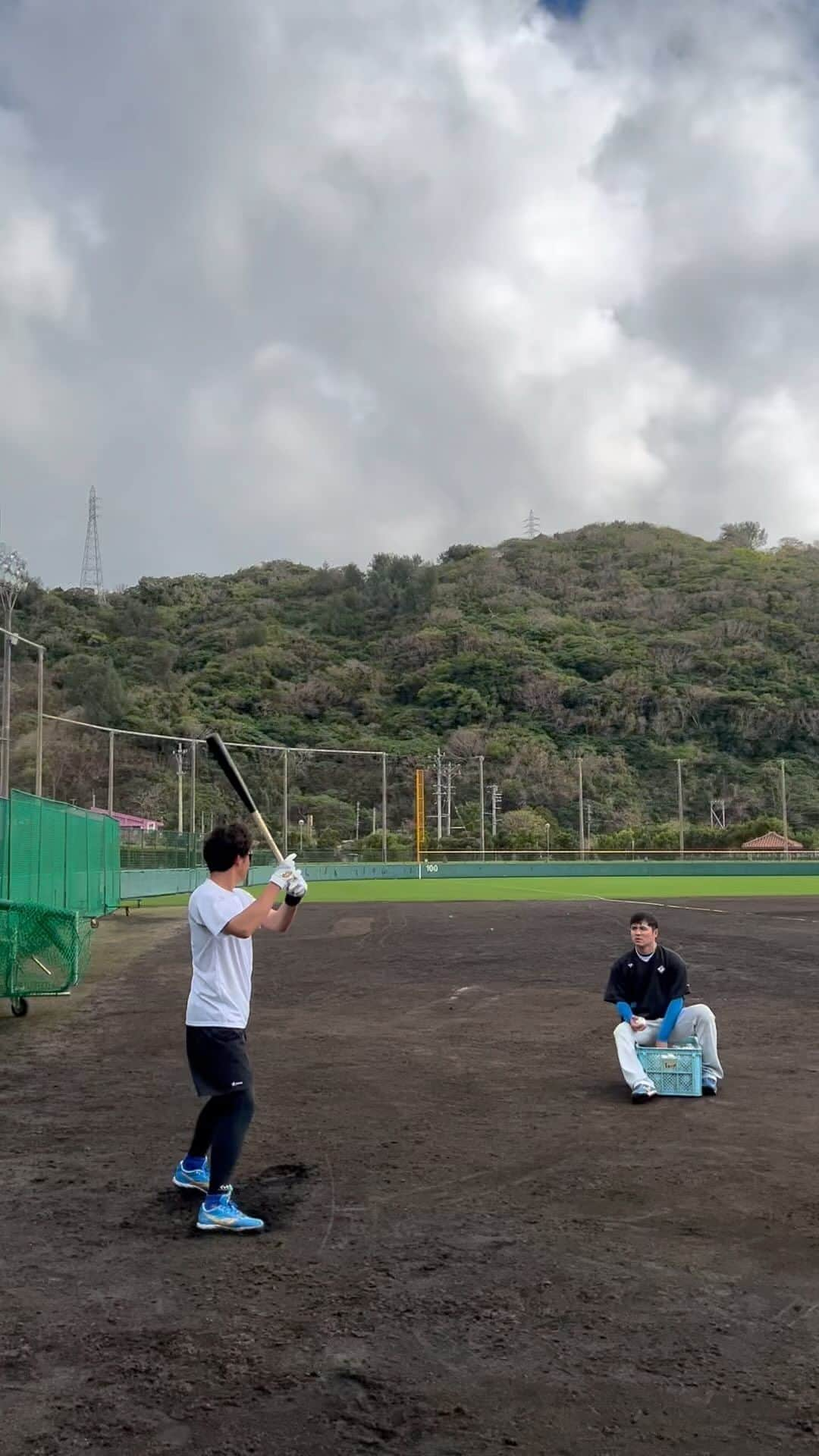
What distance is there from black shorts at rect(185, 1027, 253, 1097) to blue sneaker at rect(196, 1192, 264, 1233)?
0.46 metres

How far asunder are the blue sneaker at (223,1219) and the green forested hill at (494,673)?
49408mm

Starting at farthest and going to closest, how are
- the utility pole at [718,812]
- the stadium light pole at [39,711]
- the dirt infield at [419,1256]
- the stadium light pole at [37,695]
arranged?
1. the utility pole at [718,812]
2. the stadium light pole at [39,711]
3. the stadium light pole at [37,695]
4. the dirt infield at [419,1256]

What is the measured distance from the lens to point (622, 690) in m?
105

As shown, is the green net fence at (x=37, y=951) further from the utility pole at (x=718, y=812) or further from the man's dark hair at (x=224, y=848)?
the utility pole at (x=718, y=812)

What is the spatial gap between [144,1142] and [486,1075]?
2868mm

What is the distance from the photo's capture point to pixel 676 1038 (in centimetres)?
848

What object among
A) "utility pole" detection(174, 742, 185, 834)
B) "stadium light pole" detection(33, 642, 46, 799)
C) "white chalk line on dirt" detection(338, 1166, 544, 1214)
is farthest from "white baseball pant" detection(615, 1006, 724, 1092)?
"utility pole" detection(174, 742, 185, 834)

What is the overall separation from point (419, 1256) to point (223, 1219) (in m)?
0.90

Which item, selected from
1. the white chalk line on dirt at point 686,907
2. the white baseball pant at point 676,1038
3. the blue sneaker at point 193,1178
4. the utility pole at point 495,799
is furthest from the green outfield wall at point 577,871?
the blue sneaker at point 193,1178

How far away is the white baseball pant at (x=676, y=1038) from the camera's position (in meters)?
8.24

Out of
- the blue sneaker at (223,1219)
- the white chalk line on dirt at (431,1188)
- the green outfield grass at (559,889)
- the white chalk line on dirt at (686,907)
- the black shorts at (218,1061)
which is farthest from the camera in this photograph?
the green outfield grass at (559,889)

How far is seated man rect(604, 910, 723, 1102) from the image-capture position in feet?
27.1

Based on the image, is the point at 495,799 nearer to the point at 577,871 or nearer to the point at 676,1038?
→ the point at 577,871

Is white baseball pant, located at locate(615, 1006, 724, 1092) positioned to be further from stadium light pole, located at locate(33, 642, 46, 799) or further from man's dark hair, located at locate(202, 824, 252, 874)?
stadium light pole, located at locate(33, 642, 46, 799)
